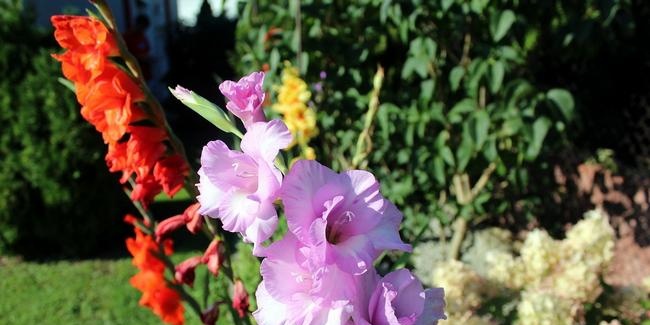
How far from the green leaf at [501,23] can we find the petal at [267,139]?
81.6 inches

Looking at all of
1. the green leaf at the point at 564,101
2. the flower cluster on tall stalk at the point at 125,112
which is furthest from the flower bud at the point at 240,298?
the green leaf at the point at 564,101

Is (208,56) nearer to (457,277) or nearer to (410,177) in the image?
(410,177)

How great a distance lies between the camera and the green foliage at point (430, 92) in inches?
107

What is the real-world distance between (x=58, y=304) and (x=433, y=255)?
2433 mm

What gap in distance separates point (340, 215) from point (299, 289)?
93 mm

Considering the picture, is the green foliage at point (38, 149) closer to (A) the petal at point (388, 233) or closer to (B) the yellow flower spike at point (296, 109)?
(B) the yellow flower spike at point (296, 109)

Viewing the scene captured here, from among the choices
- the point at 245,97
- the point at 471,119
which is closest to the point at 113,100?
the point at 245,97

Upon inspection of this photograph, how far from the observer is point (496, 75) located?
8.70 ft

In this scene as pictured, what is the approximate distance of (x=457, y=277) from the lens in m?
1.80

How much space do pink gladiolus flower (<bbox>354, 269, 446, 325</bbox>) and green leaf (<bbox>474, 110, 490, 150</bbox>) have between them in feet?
6.52

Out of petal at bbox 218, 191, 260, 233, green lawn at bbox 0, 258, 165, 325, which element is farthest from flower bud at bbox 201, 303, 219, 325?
green lawn at bbox 0, 258, 165, 325

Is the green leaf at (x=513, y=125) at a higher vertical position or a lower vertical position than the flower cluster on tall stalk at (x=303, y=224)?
lower

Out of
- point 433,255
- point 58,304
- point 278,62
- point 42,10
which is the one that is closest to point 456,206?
point 433,255

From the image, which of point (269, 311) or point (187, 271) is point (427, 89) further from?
point (269, 311)
